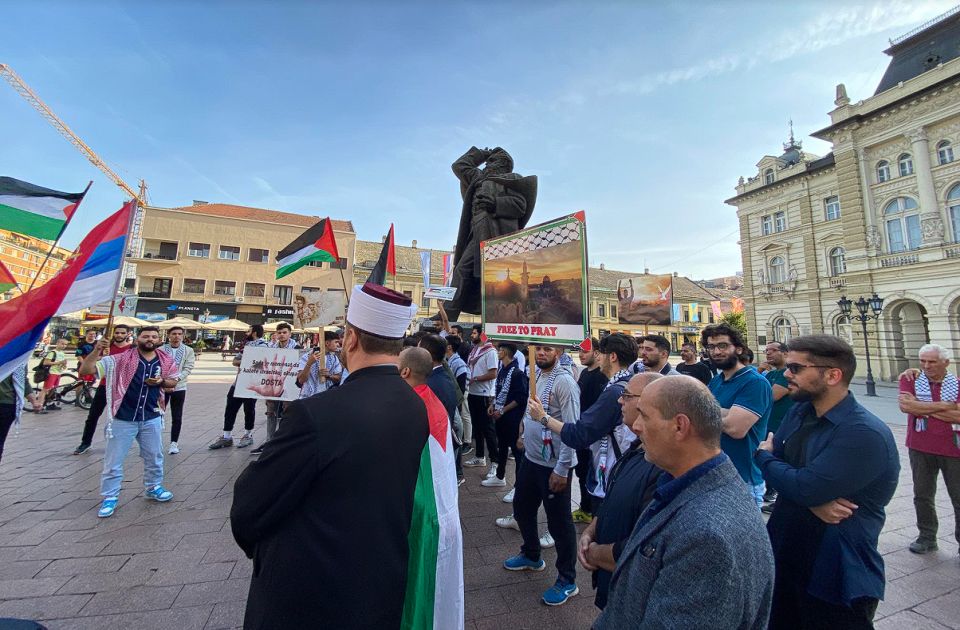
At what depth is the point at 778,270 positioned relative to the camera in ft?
98.4

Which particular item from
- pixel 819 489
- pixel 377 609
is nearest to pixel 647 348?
pixel 819 489

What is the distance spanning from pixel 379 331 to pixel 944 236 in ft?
101

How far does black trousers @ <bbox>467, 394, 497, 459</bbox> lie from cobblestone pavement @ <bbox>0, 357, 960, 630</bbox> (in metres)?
0.73

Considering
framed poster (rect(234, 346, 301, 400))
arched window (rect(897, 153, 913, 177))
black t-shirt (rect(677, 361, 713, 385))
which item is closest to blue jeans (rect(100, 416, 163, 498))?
framed poster (rect(234, 346, 301, 400))

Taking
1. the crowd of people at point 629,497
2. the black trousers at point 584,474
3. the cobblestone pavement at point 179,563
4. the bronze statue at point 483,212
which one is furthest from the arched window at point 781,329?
the crowd of people at point 629,497

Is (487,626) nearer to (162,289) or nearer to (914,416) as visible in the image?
(914,416)

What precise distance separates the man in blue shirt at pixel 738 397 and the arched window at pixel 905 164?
28.8 meters

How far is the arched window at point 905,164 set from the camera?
71.5 feet

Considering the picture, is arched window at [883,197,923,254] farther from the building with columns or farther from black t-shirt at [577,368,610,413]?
black t-shirt at [577,368,610,413]

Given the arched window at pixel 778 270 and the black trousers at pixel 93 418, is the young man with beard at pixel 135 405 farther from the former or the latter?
the arched window at pixel 778 270

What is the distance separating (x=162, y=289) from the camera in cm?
3772

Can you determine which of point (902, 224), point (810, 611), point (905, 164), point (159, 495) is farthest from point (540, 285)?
point (905, 164)

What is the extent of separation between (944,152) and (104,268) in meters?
33.4

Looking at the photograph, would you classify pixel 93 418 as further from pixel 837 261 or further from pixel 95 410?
pixel 837 261
